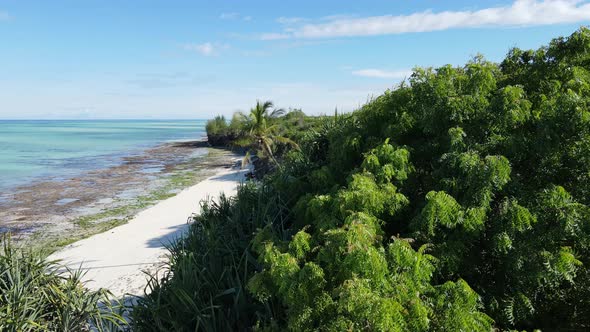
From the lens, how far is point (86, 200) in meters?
18.8

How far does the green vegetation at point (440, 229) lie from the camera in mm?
3420

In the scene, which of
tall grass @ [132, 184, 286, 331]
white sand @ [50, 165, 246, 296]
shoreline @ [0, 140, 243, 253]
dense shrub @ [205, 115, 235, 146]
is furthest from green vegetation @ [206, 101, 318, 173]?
dense shrub @ [205, 115, 235, 146]

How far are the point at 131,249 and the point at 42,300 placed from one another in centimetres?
593

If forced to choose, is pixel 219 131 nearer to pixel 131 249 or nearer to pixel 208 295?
pixel 131 249

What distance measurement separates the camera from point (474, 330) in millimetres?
3207

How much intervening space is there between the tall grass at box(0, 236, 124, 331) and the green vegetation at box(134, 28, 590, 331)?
64 cm

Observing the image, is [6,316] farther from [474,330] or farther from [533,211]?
Answer: [533,211]

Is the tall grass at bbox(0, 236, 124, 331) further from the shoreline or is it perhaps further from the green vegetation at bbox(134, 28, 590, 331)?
the shoreline

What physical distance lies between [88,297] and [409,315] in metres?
4.65

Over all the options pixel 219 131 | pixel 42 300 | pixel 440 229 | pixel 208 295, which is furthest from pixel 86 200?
pixel 219 131

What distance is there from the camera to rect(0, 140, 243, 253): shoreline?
45.6 ft


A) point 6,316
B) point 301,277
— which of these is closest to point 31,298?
point 6,316

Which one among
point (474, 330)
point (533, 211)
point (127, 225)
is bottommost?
point (127, 225)

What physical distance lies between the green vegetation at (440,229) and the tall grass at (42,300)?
2.11 ft
